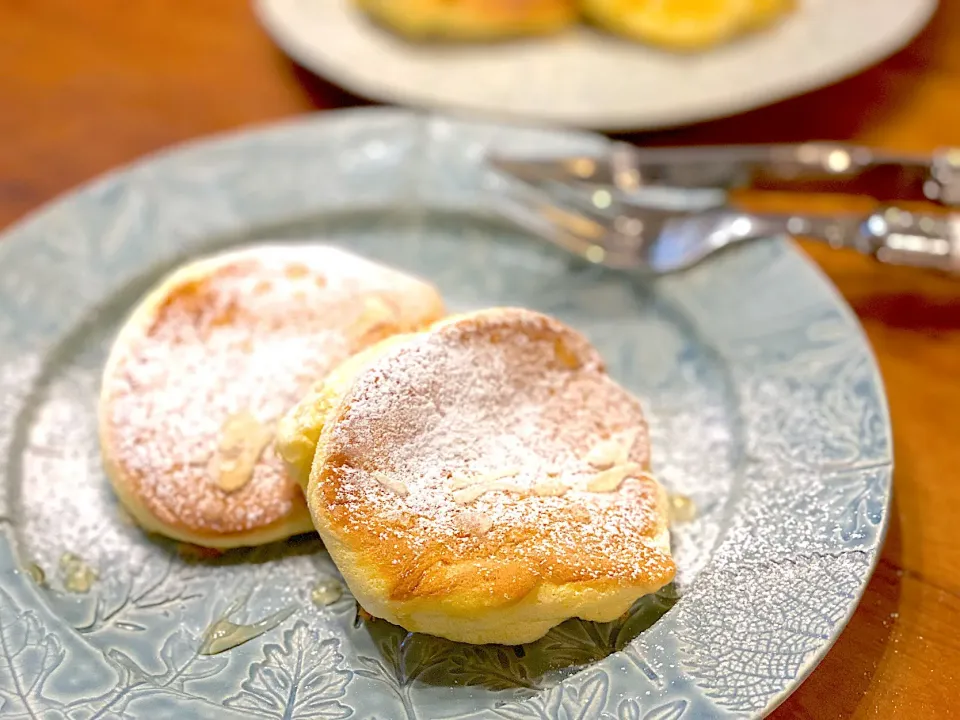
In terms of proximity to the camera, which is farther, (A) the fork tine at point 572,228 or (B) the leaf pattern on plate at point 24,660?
(A) the fork tine at point 572,228

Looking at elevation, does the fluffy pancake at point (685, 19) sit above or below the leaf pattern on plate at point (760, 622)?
above

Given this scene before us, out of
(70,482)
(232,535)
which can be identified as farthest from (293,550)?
(70,482)

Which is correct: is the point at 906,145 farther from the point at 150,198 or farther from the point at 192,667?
the point at 192,667

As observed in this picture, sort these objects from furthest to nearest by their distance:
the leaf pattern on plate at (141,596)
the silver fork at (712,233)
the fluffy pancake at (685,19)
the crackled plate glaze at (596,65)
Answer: the fluffy pancake at (685,19), the crackled plate glaze at (596,65), the silver fork at (712,233), the leaf pattern on plate at (141,596)

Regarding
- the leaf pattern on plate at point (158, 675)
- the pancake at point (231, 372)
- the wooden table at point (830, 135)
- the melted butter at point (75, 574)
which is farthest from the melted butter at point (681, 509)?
the melted butter at point (75, 574)

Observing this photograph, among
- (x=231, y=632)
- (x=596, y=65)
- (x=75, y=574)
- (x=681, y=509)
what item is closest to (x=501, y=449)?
(x=681, y=509)

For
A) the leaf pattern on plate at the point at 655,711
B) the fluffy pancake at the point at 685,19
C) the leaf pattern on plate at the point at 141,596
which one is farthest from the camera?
the fluffy pancake at the point at 685,19

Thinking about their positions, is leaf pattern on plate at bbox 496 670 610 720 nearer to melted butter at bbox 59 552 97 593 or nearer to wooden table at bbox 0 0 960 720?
wooden table at bbox 0 0 960 720

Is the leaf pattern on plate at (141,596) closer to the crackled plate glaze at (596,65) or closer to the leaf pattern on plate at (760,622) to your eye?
the leaf pattern on plate at (760,622)
